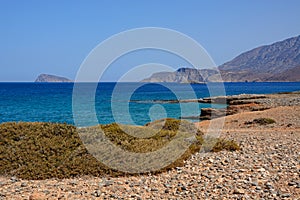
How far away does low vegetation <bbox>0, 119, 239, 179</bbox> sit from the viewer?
36.1 ft

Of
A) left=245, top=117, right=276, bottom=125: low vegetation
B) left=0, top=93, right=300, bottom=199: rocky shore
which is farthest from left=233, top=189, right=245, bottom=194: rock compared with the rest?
left=245, top=117, right=276, bottom=125: low vegetation

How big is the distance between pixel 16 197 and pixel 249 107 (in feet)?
108

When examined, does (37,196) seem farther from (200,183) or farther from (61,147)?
(200,183)

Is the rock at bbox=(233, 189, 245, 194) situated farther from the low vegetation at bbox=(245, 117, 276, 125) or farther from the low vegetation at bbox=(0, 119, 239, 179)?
the low vegetation at bbox=(245, 117, 276, 125)

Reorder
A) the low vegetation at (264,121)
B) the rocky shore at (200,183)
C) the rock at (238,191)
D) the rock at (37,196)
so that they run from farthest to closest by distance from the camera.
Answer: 1. the low vegetation at (264,121)
2. the rock at (37,196)
3. the rocky shore at (200,183)
4. the rock at (238,191)

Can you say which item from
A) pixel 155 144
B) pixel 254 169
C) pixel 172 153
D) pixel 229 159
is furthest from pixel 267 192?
pixel 155 144

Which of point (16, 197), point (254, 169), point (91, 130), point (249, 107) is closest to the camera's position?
point (16, 197)

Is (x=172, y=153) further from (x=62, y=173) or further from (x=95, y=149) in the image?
(x=62, y=173)

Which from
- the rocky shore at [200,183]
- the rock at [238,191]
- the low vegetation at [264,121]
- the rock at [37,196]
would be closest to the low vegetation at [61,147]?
the rocky shore at [200,183]

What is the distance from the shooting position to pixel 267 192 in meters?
8.28

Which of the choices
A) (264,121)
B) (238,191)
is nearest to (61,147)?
(238,191)

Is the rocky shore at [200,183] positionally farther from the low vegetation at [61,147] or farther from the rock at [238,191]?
the low vegetation at [61,147]

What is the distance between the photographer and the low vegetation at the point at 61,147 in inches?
433

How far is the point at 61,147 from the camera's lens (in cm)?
1240
